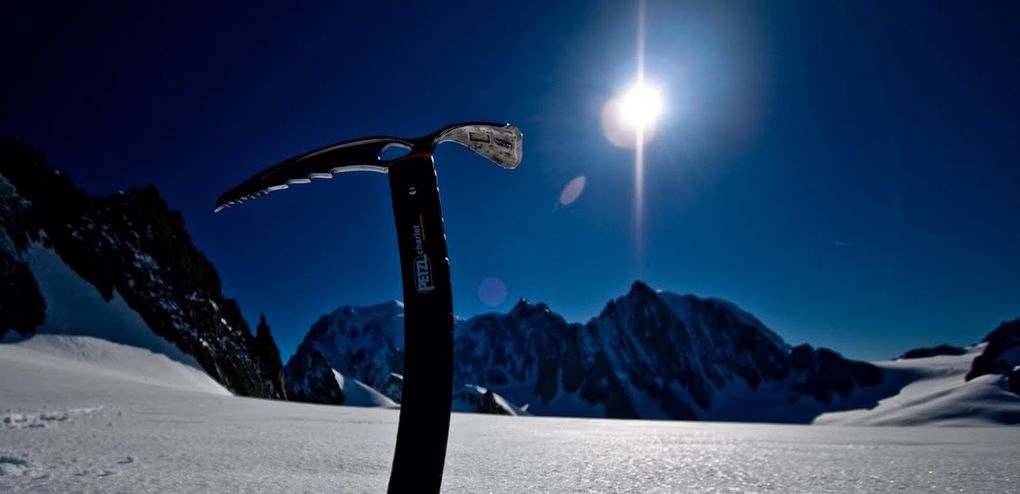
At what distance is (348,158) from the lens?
2561 mm

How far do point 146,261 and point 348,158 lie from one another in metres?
78.7

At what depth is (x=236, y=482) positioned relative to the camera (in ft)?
10.6

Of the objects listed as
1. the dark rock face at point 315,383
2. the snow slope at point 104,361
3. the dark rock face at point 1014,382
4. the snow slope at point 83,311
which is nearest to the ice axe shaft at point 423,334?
the snow slope at point 104,361

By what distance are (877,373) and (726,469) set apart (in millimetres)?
240993

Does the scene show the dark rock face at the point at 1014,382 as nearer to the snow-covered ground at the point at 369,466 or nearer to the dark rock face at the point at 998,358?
the dark rock face at the point at 998,358

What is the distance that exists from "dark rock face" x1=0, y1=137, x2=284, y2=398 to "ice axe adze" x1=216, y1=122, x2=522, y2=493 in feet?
194

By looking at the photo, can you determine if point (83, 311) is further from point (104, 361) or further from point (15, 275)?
point (104, 361)

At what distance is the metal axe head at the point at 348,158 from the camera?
251 centimetres

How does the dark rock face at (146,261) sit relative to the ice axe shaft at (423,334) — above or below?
above

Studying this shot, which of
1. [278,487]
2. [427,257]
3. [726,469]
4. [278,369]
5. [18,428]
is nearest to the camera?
[427,257]

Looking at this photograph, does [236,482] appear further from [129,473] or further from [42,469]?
[42,469]

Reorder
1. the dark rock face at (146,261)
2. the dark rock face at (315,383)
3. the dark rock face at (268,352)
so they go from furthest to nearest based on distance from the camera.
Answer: the dark rock face at (315,383) → the dark rock face at (268,352) → the dark rock face at (146,261)

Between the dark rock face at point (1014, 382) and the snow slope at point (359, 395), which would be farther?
the snow slope at point (359, 395)

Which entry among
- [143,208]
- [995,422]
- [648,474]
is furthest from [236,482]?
[995,422]
